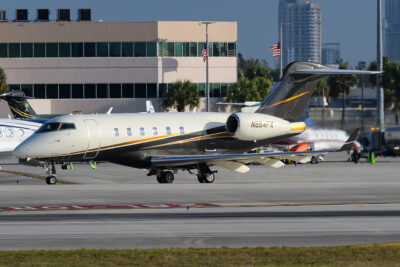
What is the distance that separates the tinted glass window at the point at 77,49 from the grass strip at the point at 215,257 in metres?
90.8

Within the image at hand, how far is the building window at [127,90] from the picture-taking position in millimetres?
109938

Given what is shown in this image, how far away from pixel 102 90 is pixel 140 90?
16.5ft

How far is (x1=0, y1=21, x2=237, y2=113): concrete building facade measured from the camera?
108938mm

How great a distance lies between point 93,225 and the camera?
24891 mm

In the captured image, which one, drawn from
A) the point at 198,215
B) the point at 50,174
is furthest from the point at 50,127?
the point at 198,215

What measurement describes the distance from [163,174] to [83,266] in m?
24.5

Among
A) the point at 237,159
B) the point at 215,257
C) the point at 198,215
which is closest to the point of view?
the point at 215,257

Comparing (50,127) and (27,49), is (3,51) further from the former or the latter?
(50,127)

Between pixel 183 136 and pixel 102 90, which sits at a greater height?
pixel 102 90

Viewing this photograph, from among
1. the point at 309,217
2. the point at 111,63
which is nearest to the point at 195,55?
the point at 111,63

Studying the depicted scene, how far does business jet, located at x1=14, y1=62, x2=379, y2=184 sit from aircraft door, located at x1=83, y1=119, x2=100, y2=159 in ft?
0.16

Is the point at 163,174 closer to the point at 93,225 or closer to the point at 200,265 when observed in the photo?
the point at 93,225

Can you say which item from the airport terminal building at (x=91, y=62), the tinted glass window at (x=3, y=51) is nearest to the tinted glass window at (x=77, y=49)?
the airport terminal building at (x=91, y=62)

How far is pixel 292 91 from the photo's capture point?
4531cm
